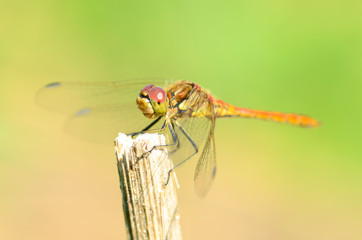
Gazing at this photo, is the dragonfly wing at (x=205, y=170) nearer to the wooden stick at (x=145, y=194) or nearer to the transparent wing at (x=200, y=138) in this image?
the transparent wing at (x=200, y=138)

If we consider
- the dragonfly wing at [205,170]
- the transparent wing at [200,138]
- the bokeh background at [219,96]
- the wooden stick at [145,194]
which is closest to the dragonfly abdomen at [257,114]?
the transparent wing at [200,138]

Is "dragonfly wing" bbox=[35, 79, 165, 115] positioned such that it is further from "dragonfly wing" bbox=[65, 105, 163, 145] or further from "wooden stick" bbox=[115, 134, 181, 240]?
"wooden stick" bbox=[115, 134, 181, 240]

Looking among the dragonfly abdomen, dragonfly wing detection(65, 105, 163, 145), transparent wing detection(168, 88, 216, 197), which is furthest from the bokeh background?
transparent wing detection(168, 88, 216, 197)

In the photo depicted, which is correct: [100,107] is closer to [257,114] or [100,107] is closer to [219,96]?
[257,114]

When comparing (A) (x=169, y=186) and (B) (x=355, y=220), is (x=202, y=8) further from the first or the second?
(A) (x=169, y=186)

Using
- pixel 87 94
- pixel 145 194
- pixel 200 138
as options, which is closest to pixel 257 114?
pixel 200 138

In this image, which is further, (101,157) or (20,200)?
(101,157)

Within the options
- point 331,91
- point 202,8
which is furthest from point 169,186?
point 202,8
